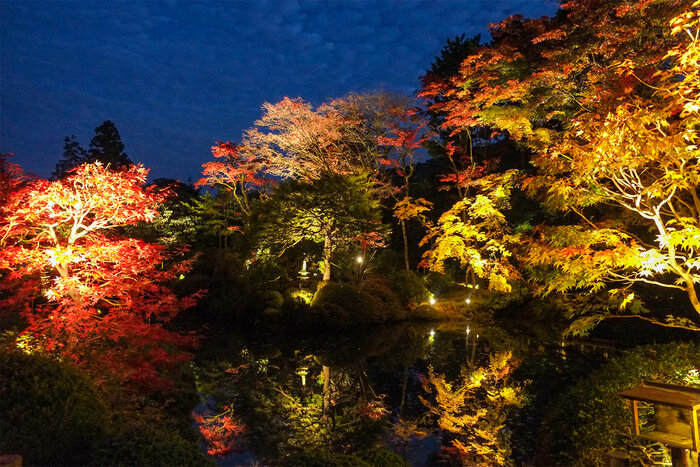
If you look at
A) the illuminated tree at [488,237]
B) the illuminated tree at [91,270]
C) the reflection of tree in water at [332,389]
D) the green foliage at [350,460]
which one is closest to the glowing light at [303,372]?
the reflection of tree in water at [332,389]

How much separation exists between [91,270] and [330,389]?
467 centimetres

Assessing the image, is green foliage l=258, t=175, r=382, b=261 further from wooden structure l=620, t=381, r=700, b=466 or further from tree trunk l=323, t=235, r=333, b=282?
wooden structure l=620, t=381, r=700, b=466

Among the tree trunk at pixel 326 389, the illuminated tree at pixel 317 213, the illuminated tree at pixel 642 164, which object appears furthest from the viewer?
the illuminated tree at pixel 317 213

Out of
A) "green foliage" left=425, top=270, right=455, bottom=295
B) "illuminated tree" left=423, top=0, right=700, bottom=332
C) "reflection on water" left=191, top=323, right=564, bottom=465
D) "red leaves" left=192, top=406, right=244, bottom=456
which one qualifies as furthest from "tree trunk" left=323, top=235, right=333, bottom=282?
"red leaves" left=192, top=406, right=244, bottom=456

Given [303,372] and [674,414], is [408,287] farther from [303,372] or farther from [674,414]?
[674,414]

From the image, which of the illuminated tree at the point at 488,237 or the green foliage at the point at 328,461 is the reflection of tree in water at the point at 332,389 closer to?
the green foliage at the point at 328,461

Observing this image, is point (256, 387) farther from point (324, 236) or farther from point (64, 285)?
point (324, 236)

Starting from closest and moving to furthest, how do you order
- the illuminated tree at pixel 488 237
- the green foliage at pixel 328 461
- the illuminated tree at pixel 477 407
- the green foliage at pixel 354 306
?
the green foliage at pixel 328 461
the illuminated tree at pixel 477 407
the green foliage at pixel 354 306
the illuminated tree at pixel 488 237

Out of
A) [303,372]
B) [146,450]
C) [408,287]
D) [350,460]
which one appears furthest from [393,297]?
[146,450]

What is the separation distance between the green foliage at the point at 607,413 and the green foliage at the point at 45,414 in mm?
5127

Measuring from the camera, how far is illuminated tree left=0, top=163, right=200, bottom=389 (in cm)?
589

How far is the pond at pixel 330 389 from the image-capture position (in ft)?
18.8

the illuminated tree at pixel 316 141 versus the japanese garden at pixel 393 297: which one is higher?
the illuminated tree at pixel 316 141

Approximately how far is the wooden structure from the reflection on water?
2.65 m
